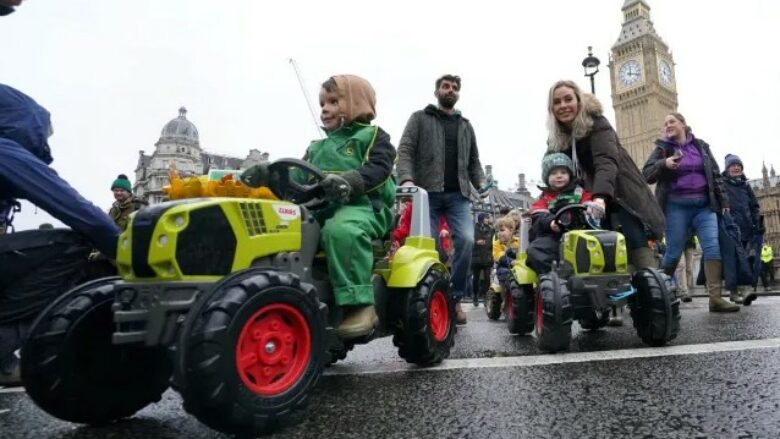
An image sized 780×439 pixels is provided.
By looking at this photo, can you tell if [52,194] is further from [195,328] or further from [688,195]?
[688,195]

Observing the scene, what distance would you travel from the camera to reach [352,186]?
2463 mm

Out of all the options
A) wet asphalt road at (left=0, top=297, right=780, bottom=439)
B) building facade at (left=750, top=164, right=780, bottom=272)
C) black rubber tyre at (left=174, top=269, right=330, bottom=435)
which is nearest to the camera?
black rubber tyre at (left=174, top=269, right=330, bottom=435)

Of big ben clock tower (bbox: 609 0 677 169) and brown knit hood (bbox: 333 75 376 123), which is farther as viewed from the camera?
big ben clock tower (bbox: 609 0 677 169)

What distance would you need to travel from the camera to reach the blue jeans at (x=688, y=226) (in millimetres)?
5230

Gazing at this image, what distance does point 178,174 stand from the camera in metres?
2.02

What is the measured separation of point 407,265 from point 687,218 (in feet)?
12.5

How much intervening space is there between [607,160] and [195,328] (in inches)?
122

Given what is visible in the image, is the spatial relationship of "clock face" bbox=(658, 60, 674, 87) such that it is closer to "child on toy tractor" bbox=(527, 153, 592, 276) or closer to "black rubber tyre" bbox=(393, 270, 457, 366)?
"child on toy tractor" bbox=(527, 153, 592, 276)

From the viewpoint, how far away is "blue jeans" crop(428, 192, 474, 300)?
5.04 m

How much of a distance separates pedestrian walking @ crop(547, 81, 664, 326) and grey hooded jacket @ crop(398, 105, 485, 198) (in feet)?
3.92

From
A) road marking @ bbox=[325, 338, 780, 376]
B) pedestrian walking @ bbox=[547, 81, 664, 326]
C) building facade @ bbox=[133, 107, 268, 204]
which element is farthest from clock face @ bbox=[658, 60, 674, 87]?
road marking @ bbox=[325, 338, 780, 376]

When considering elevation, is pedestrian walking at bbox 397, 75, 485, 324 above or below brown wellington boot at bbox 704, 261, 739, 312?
above

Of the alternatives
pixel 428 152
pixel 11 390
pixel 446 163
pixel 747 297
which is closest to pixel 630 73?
pixel 747 297

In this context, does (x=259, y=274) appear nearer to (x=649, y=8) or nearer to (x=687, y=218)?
Result: (x=687, y=218)
